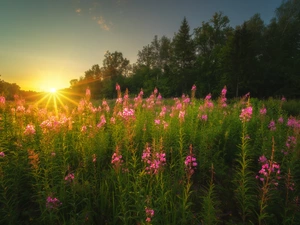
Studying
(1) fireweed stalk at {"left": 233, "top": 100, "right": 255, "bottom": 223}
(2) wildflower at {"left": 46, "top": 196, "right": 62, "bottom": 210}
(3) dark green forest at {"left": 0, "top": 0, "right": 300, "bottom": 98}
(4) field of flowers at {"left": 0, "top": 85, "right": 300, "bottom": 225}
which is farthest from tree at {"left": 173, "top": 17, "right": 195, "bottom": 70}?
(2) wildflower at {"left": 46, "top": 196, "right": 62, "bottom": 210}

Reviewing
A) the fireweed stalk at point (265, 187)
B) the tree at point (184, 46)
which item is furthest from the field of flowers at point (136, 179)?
the tree at point (184, 46)

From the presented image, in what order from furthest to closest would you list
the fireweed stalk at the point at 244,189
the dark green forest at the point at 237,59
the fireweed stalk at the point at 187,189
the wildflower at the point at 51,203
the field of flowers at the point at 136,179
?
the dark green forest at the point at 237,59
the fireweed stalk at the point at 244,189
the field of flowers at the point at 136,179
the wildflower at the point at 51,203
the fireweed stalk at the point at 187,189

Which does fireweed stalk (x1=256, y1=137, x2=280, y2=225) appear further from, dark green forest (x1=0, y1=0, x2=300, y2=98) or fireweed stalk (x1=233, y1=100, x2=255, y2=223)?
dark green forest (x1=0, y1=0, x2=300, y2=98)

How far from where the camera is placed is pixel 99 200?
8.99 ft

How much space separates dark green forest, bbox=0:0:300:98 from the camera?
26828mm

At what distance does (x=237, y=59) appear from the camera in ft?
87.6

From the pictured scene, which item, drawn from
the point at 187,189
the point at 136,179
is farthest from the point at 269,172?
the point at 136,179

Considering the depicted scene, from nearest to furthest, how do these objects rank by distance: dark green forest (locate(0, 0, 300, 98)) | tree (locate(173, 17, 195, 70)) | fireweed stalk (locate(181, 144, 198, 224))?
fireweed stalk (locate(181, 144, 198, 224)), dark green forest (locate(0, 0, 300, 98)), tree (locate(173, 17, 195, 70))

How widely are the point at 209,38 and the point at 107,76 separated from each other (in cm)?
3501

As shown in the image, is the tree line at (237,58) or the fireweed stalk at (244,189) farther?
the tree line at (237,58)

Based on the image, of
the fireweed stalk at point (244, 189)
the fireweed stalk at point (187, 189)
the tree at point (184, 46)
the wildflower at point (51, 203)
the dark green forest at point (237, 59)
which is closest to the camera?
the fireweed stalk at point (187, 189)

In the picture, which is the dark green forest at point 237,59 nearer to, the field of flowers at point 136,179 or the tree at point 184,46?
the tree at point 184,46

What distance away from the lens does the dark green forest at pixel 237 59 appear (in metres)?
26.8

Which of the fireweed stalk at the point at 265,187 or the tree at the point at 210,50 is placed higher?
the tree at the point at 210,50
